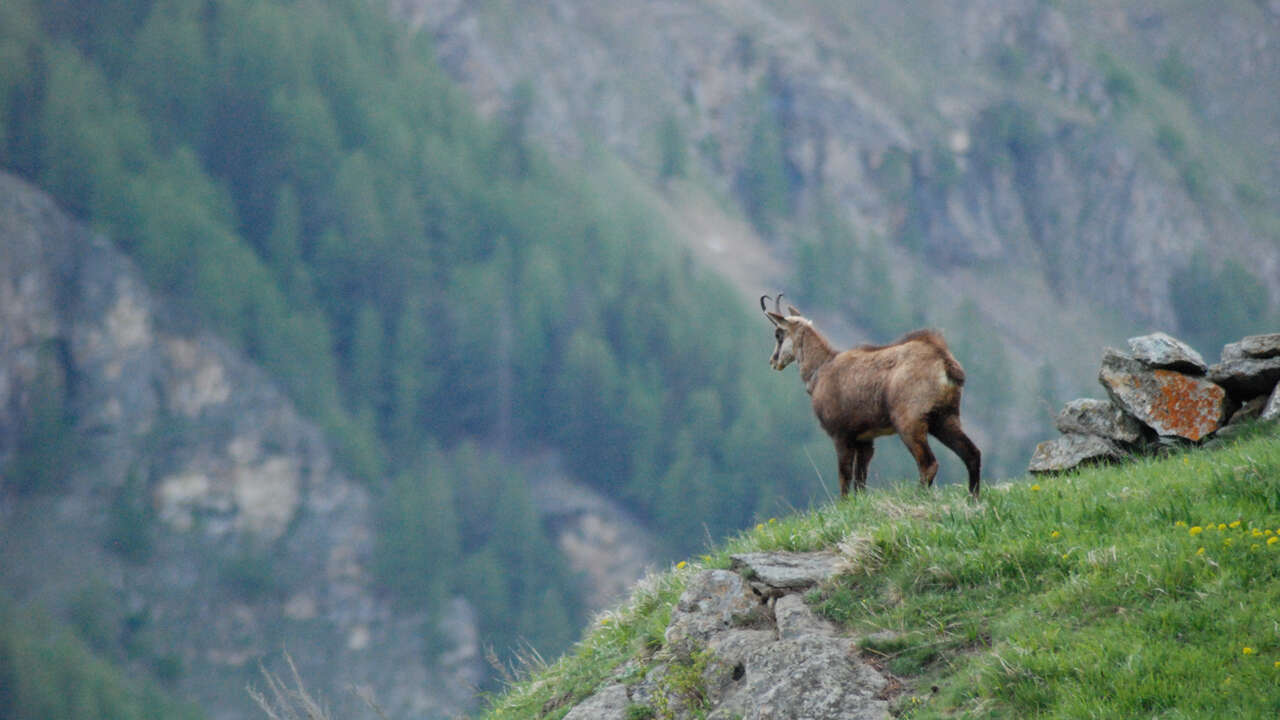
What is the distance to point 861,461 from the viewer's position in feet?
41.4

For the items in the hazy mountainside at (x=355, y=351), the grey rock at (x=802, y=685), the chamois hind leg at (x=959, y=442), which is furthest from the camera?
the hazy mountainside at (x=355, y=351)

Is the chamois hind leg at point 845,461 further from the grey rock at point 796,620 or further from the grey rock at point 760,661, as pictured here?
the grey rock at point 796,620

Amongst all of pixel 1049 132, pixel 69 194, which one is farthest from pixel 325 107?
pixel 1049 132

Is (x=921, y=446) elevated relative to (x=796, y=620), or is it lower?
elevated

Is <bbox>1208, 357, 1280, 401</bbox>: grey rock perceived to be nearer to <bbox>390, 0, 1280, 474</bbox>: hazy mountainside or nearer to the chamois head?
the chamois head

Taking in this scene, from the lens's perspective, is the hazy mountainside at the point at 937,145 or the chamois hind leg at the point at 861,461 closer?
the chamois hind leg at the point at 861,461

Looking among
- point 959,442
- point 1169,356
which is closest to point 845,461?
point 959,442

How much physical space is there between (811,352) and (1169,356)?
343cm

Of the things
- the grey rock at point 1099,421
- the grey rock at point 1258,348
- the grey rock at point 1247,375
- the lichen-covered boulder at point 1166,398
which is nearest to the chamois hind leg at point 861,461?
the grey rock at point 1099,421

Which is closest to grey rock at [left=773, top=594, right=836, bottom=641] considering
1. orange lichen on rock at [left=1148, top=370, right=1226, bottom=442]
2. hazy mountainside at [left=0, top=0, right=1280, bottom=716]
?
orange lichen on rock at [left=1148, top=370, right=1226, bottom=442]

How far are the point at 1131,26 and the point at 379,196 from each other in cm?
10575

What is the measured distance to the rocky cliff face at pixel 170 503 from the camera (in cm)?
9375

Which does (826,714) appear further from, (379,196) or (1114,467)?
(379,196)

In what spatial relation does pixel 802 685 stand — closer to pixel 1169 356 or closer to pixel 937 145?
pixel 1169 356
